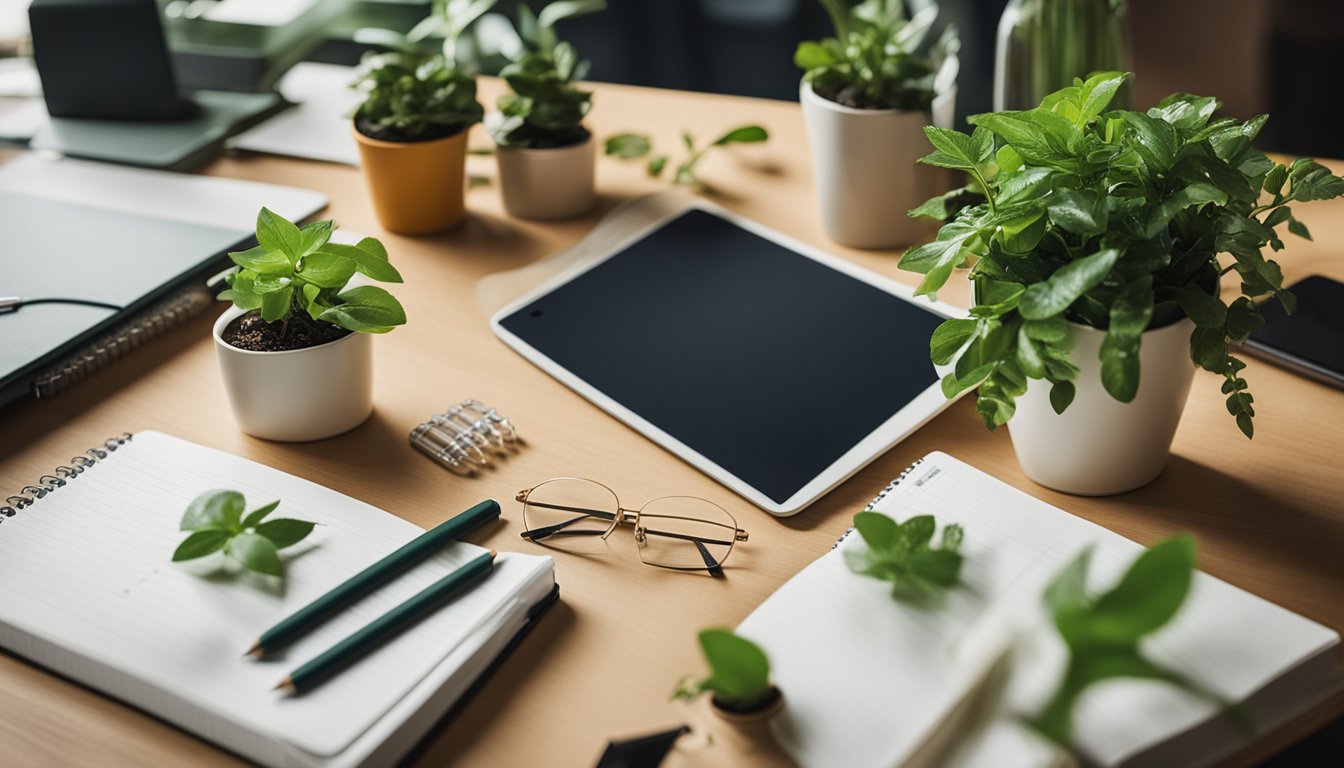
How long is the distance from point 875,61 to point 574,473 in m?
0.50

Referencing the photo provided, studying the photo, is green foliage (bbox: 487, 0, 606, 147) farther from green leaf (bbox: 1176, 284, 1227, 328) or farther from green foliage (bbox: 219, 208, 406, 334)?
green leaf (bbox: 1176, 284, 1227, 328)

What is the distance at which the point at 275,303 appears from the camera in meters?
0.83

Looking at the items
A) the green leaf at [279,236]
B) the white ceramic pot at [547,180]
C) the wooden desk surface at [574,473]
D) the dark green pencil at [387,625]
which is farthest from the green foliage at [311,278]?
the white ceramic pot at [547,180]

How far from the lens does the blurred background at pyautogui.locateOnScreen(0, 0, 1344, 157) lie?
57.5 inches

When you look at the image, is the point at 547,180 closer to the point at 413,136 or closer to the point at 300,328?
the point at 413,136

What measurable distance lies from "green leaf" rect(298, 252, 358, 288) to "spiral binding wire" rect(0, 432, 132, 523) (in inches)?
7.7

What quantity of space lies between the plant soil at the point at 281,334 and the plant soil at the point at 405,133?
30 cm

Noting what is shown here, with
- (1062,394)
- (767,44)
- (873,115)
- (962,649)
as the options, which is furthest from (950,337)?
(767,44)

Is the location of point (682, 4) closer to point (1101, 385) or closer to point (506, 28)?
point (506, 28)

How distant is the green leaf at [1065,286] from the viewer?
0.65m

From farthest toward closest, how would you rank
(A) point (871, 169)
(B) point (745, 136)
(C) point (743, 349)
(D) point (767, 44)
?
(D) point (767, 44) → (B) point (745, 136) → (A) point (871, 169) → (C) point (743, 349)

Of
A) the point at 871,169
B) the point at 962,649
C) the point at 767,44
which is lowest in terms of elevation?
the point at 767,44

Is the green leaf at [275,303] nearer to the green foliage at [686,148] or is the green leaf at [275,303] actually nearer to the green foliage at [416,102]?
the green foliage at [416,102]

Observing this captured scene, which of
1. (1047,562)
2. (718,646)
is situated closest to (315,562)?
(718,646)
